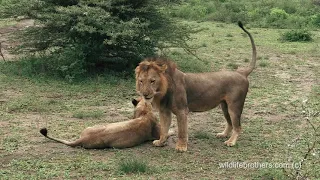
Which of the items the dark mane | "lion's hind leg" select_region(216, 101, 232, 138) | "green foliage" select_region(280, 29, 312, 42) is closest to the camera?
the dark mane

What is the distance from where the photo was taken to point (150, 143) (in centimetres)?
643

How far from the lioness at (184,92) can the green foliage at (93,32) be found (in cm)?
352

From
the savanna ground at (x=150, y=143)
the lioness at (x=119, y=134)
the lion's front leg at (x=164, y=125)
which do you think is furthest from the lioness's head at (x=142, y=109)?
the savanna ground at (x=150, y=143)

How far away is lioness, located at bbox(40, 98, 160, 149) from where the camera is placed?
19.9 ft

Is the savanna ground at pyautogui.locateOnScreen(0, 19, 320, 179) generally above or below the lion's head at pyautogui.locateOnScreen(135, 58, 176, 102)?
below

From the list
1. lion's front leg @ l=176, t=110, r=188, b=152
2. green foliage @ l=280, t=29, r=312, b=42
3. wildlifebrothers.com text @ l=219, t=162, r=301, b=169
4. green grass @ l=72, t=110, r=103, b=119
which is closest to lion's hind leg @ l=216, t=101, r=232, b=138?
lion's front leg @ l=176, t=110, r=188, b=152

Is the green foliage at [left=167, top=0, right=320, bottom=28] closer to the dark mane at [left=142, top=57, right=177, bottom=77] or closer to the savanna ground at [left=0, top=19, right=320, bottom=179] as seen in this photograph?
the savanna ground at [left=0, top=19, right=320, bottom=179]

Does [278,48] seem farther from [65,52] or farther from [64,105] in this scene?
[64,105]

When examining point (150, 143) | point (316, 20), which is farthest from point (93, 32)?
point (316, 20)

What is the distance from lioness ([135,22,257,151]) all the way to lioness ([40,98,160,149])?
0.19 meters

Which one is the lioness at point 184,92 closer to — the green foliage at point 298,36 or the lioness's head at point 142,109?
the lioness's head at point 142,109

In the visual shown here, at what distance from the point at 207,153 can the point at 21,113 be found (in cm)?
309

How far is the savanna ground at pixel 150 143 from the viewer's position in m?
5.45

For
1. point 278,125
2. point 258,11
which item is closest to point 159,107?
point 278,125
